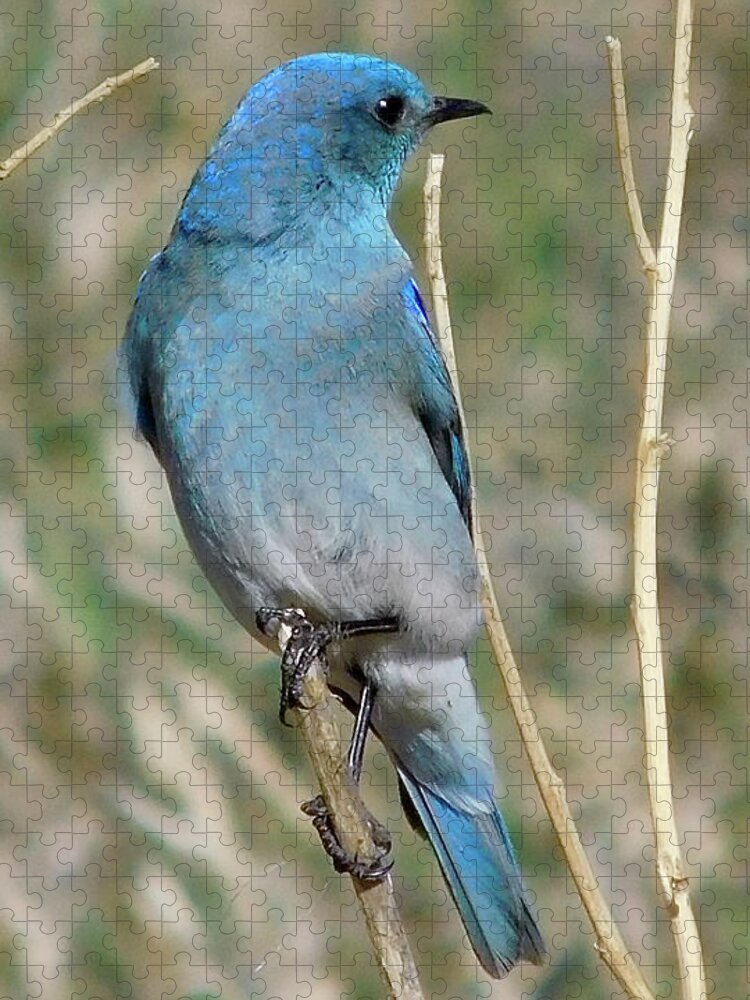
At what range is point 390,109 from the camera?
122 inches

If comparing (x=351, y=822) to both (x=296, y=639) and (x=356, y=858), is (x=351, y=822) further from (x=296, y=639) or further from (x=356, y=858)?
(x=296, y=639)

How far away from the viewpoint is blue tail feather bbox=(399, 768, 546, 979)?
10.1ft

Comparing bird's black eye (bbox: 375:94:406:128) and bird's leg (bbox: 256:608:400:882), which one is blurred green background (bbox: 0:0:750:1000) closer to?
bird's leg (bbox: 256:608:400:882)

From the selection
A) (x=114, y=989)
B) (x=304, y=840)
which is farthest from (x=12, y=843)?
(x=304, y=840)

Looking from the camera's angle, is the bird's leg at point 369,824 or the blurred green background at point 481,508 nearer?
the bird's leg at point 369,824

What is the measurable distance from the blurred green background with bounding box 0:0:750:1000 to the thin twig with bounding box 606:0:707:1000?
1.67 metres

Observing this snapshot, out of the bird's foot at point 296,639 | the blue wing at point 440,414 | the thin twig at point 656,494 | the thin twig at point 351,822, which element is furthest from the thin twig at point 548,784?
the blue wing at point 440,414

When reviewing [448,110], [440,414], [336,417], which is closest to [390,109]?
[448,110]

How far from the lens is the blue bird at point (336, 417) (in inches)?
108

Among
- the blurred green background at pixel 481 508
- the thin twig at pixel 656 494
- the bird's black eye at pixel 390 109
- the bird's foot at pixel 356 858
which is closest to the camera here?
the thin twig at pixel 656 494

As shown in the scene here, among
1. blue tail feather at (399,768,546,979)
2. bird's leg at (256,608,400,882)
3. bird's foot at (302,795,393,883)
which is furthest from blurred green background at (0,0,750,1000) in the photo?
bird's foot at (302,795,393,883)

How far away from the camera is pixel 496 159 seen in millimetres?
4555

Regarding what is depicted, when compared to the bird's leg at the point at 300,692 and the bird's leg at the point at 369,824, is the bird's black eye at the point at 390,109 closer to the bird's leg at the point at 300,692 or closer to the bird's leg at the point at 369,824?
the bird's leg at the point at 300,692

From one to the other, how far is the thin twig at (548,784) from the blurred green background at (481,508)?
5.29 feet
